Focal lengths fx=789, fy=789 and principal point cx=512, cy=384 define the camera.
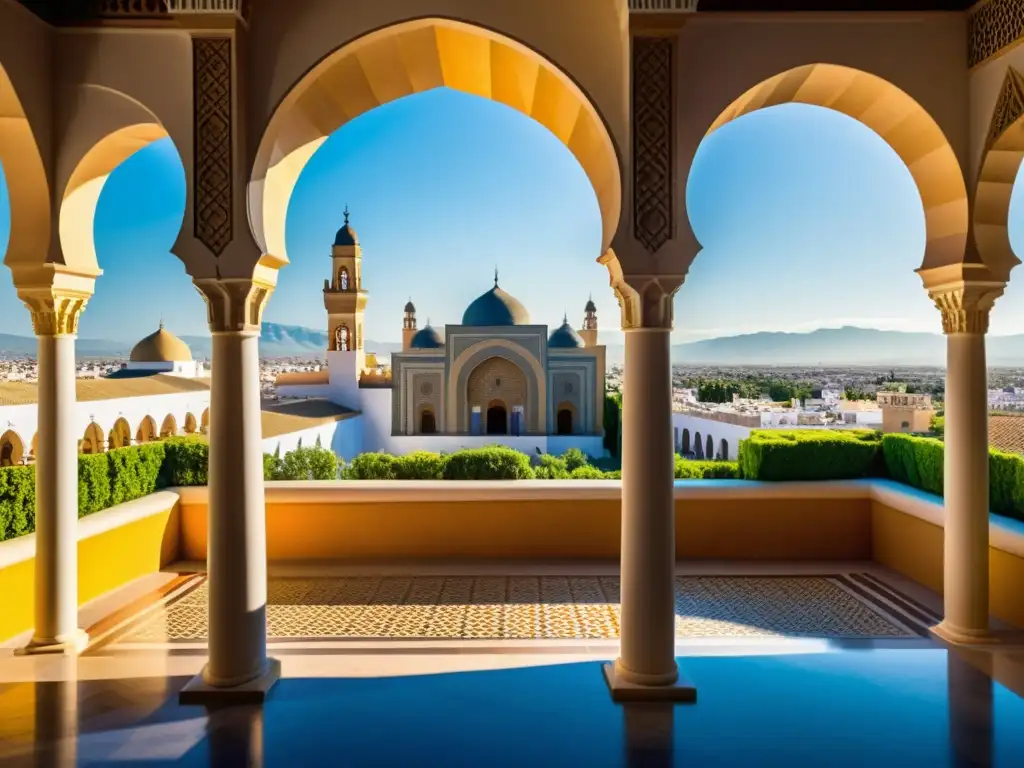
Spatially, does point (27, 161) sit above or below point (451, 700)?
above

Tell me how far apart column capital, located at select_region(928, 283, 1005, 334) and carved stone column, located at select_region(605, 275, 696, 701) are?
1842 millimetres

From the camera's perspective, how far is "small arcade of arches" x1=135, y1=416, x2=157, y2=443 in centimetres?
2297

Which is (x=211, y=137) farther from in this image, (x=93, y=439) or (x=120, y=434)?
(x=120, y=434)

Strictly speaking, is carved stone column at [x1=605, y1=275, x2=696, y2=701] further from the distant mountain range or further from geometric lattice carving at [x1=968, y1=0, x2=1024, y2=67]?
the distant mountain range

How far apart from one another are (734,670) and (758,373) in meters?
50.6

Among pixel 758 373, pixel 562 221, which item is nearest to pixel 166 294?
pixel 562 221

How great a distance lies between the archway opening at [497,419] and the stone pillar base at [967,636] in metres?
26.2

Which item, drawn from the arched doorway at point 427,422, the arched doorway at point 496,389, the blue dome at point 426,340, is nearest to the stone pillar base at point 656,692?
the arched doorway at point 496,389

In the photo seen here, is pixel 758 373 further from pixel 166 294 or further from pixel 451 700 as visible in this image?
pixel 451 700

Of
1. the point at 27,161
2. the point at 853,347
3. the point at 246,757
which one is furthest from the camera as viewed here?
the point at 853,347

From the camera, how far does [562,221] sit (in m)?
51.3

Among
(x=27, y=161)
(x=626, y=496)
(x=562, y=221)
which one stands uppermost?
(x=562, y=221)

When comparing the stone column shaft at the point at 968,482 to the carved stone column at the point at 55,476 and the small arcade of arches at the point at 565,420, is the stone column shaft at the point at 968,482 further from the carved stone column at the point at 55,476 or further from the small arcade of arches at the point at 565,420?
the small arcade of arches at the point at 565,420

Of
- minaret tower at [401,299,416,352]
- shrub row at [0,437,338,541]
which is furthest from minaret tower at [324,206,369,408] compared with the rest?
shrub row at [0,437,338,541]
